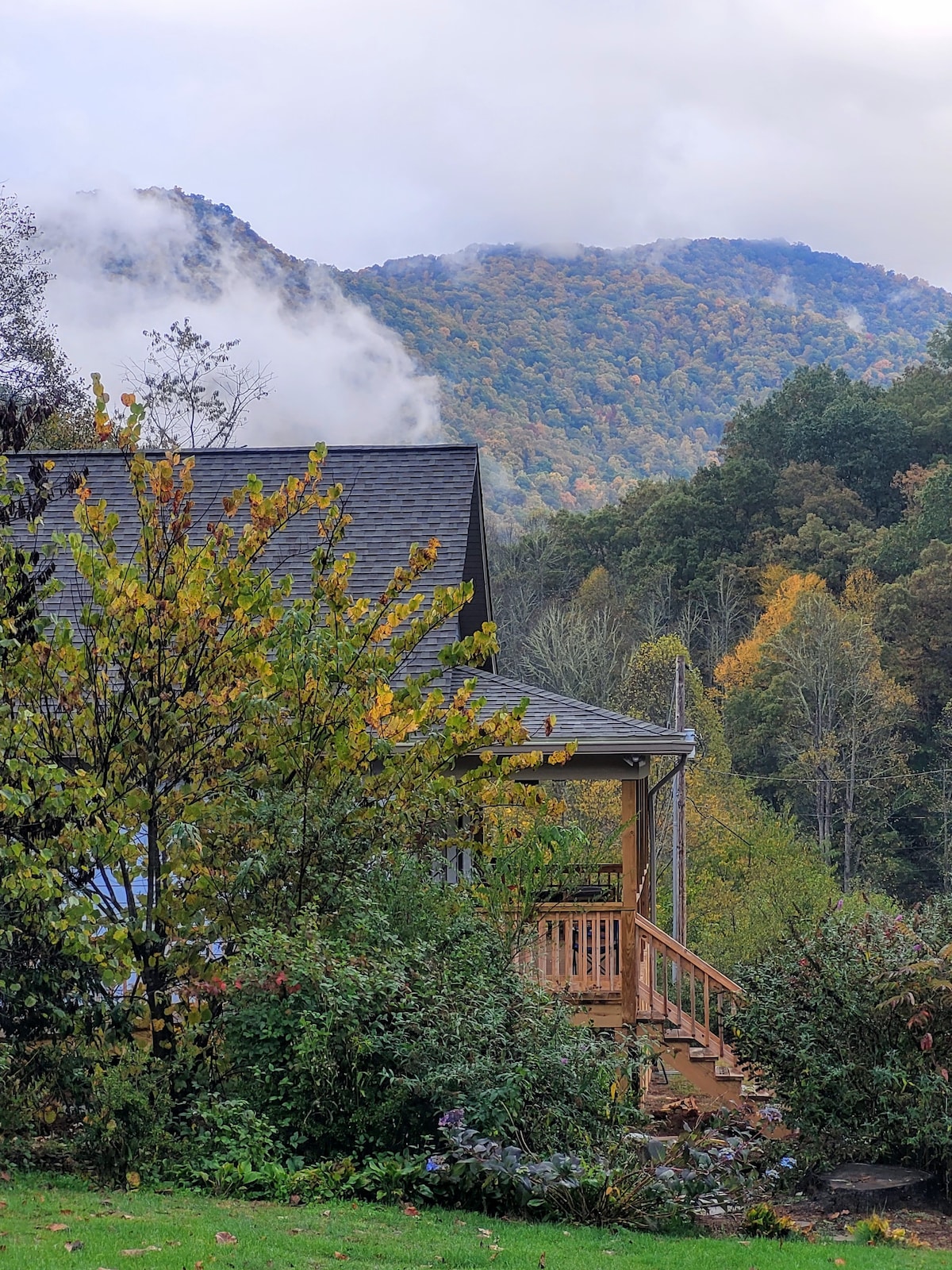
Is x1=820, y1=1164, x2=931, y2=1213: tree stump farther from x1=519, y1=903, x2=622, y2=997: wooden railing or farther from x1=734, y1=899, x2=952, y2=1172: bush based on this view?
x1=519, y1=903, x2=622, y2=997: wooden railing

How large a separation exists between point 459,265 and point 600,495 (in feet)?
103

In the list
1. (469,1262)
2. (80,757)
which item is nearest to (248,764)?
(80,757)

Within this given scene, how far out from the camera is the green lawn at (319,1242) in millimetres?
5480

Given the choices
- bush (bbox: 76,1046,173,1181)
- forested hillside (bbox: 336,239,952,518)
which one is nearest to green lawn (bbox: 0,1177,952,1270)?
bush (bbox: 76,1046,173,1181)

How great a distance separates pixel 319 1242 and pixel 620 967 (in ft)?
20.7

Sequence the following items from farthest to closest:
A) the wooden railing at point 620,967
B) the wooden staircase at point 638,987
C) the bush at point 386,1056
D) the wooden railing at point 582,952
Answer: the wooden staircase at point 638,987, the wooden railing at point 620,967, the wooden railing at point 582,952, the bush at point 386,1056

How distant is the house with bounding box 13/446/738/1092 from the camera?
11750mm

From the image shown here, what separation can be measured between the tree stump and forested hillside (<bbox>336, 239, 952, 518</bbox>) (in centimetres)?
5609

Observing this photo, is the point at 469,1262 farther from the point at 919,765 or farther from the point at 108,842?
the point at 919,765

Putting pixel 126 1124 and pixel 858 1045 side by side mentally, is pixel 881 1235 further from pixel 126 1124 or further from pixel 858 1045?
pixel 126 1124

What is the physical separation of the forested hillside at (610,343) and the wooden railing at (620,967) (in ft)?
169

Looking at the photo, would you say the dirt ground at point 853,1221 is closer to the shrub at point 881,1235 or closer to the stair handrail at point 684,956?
the shrub at point 881,1235

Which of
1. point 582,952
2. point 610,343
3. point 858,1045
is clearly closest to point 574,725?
point 582,952

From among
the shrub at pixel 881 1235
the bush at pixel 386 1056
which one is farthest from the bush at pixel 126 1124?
the shrub at pixel 881 1235
